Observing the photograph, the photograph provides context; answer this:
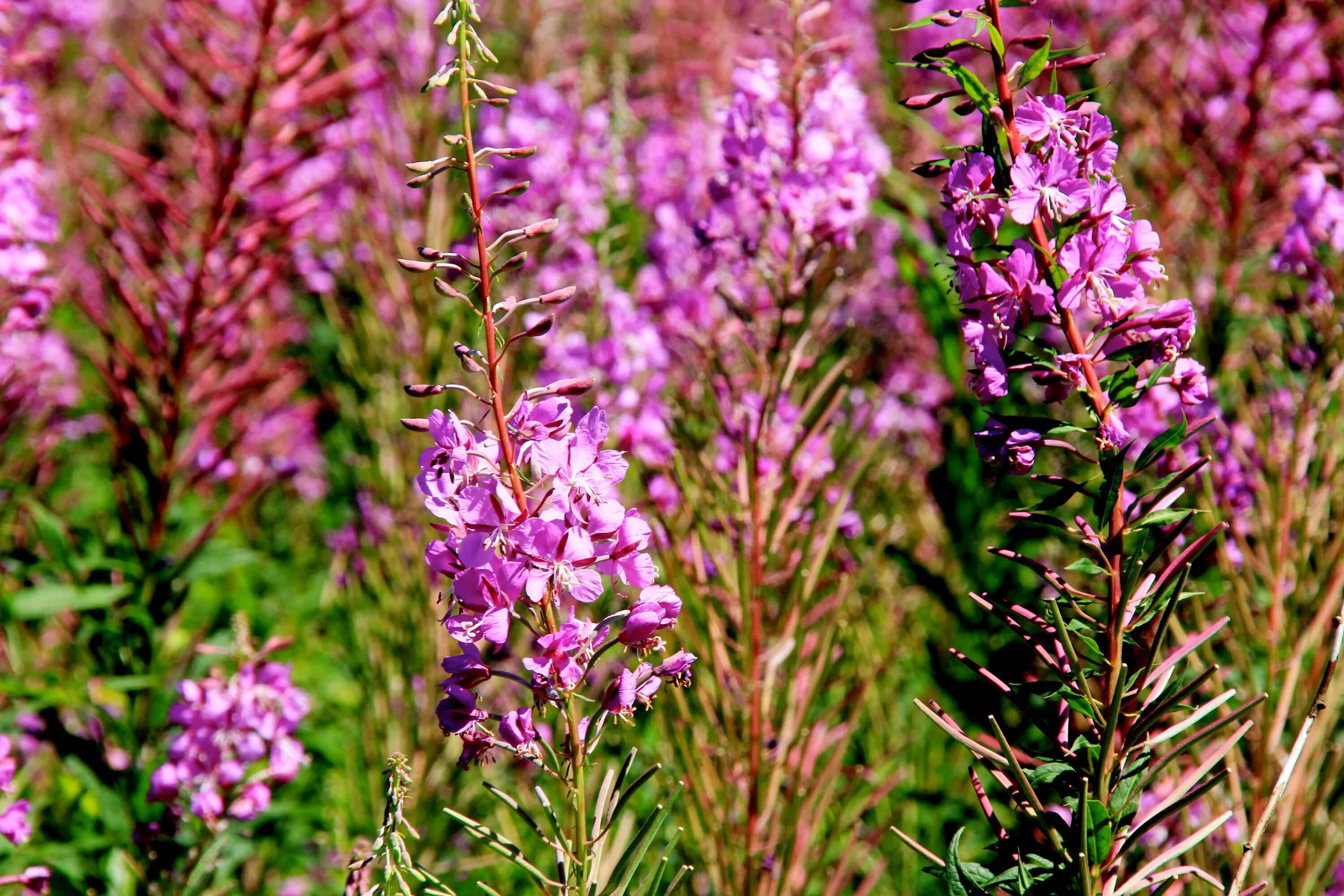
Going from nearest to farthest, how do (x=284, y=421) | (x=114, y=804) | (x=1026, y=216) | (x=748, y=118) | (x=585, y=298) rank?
(x=1026, y=216) → (x=114, y=804) → (x=748, y=118) → (x=585, y=298) → (x=284, y=421)

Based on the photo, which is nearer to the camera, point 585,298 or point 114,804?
point 114,804

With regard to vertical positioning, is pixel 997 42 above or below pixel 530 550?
above

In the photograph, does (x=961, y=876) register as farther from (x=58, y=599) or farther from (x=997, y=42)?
(x=58, y=599)

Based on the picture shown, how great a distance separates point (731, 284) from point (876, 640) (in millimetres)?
1336

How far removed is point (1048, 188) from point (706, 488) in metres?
1.00

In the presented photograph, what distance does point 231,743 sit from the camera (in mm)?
1940

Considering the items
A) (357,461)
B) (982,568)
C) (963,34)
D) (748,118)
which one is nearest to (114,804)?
(357,461)

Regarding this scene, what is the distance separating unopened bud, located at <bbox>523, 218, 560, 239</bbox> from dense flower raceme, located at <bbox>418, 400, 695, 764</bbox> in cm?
17

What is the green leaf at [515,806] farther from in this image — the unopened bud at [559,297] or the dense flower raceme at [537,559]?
the unopened bud at [559,297]

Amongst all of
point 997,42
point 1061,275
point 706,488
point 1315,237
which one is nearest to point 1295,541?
point 1315,237

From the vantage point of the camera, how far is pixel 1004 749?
97 cm

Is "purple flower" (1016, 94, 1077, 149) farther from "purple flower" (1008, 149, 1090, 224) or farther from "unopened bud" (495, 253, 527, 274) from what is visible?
"unopened bud" (495, 253, 527, 274)

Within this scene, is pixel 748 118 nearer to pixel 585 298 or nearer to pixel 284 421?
pixel 585 298

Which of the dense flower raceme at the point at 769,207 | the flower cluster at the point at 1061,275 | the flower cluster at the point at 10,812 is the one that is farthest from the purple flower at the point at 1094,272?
the flower cluster at the point at 10,812
